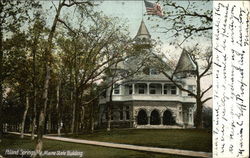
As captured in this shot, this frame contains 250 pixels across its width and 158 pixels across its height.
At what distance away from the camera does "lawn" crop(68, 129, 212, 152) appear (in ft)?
10.7

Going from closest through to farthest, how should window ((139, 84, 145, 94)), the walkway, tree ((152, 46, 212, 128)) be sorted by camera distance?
the walkway, tree ((152, 46, 212, 128)), window ((139, 84, 145, 94))

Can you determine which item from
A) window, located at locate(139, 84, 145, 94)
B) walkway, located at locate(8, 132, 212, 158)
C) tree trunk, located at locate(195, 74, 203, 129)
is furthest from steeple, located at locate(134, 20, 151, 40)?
walkway, located at locate(8, 132, 212, 158)

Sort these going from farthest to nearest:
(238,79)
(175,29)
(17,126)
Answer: (17,126)
(175,29)
(238,79)

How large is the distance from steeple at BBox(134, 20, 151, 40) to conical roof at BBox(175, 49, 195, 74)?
1.15ft

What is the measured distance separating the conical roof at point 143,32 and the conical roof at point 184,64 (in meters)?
0.35

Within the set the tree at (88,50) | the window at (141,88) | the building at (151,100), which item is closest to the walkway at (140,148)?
the building at (151,100)

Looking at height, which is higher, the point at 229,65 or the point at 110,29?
the point at 110,29

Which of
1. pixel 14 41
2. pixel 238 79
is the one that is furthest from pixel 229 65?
pixel 14 41

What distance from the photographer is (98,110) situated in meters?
3.62

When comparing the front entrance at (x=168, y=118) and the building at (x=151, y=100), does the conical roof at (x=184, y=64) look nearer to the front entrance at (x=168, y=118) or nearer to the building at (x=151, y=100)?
the building at (x=151, y=100)

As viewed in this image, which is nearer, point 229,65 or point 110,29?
point 229,65

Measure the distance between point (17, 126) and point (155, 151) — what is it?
4.47 ft

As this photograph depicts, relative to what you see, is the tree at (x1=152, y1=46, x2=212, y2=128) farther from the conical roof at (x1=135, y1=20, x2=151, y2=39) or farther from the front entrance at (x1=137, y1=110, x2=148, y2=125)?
the front entrance at (x1=137, y1=110, x2=148, y2=125)

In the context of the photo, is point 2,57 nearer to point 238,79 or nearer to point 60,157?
point 60,157
